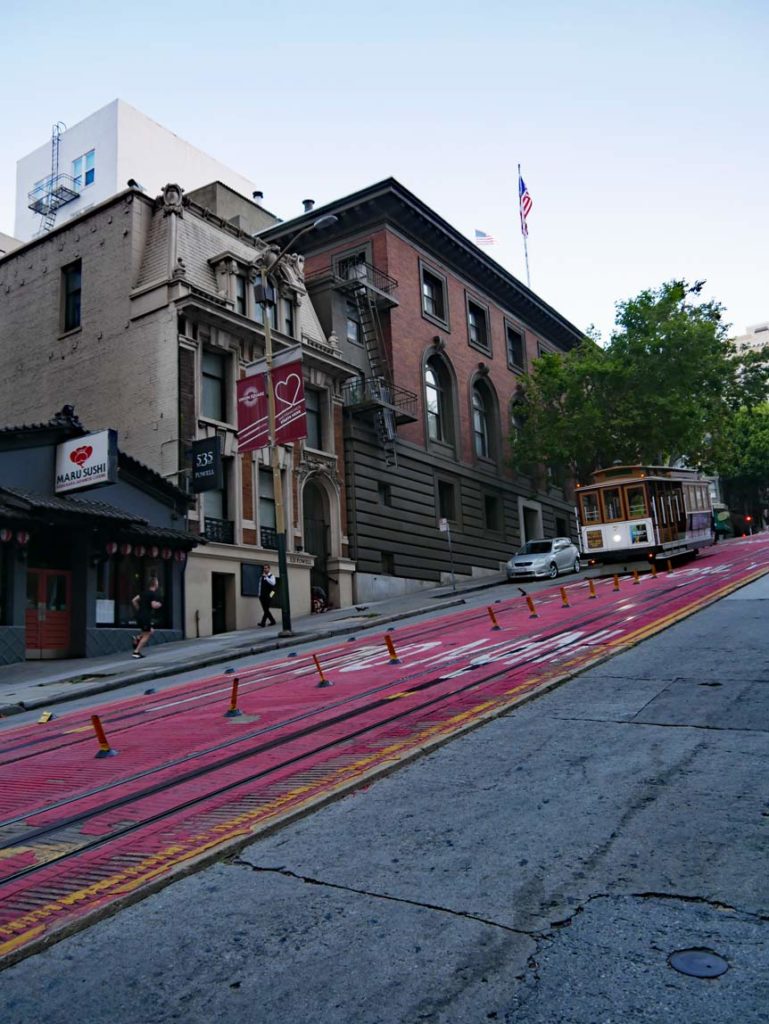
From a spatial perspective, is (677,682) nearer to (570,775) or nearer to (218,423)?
(570,775)

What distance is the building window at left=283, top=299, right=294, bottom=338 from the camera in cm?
3183

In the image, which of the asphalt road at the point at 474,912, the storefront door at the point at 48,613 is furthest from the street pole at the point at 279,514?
the asphalt road at the point at 474,912

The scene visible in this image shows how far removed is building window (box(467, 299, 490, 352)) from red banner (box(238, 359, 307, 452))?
22.4 metres

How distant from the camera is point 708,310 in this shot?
39.1 m

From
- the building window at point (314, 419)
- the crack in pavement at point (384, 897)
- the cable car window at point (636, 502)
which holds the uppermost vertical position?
the building window at point (314, 419)

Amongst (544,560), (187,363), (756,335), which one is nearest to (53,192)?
(187,363)

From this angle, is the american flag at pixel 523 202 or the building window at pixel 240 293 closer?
the building window at pixel 240 293

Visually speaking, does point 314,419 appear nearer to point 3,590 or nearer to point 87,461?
point 87,461

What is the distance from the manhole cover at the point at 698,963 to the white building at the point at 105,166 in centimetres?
5475

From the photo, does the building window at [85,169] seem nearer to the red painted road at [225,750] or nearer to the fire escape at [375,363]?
the fire escape at [375,363]

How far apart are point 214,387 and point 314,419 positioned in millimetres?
5056

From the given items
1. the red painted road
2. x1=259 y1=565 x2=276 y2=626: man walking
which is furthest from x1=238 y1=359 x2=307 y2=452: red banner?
the red painted road

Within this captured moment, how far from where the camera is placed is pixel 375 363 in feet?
118

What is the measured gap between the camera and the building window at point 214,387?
92.3 feet
